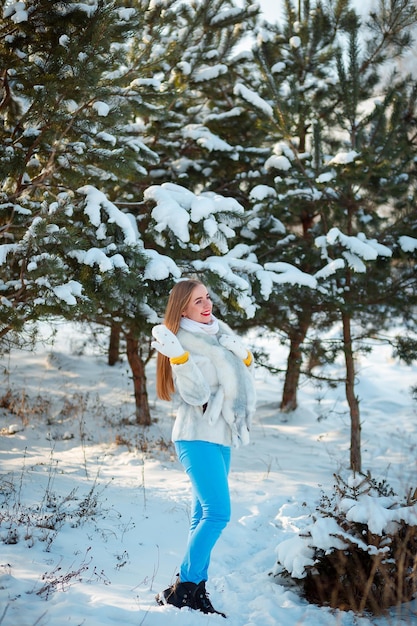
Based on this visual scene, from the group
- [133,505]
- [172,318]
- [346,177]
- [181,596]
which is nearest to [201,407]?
[172,318]

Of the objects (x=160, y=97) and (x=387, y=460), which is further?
(x=387, y=460)

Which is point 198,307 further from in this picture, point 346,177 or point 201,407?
point 346,177

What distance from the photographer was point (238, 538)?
4426mm

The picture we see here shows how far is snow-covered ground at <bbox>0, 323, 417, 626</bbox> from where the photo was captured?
2995 mm

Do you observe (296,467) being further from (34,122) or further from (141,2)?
(141,2)

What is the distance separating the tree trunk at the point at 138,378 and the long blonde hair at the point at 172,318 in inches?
181

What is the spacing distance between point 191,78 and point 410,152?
348 cm

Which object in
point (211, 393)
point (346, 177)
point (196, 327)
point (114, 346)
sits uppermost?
point (346, 177)

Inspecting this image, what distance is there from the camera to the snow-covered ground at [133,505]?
118 inches

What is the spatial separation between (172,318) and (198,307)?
0.18 m

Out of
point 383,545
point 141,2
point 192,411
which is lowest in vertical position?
point 383,545

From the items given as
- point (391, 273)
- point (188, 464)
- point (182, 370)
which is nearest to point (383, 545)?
point (188, 464)

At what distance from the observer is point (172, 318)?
317 centimetres

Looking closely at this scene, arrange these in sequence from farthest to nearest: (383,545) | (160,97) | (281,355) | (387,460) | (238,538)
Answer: (281,355), (387,460), (160,97), (238,538), (383,545)
